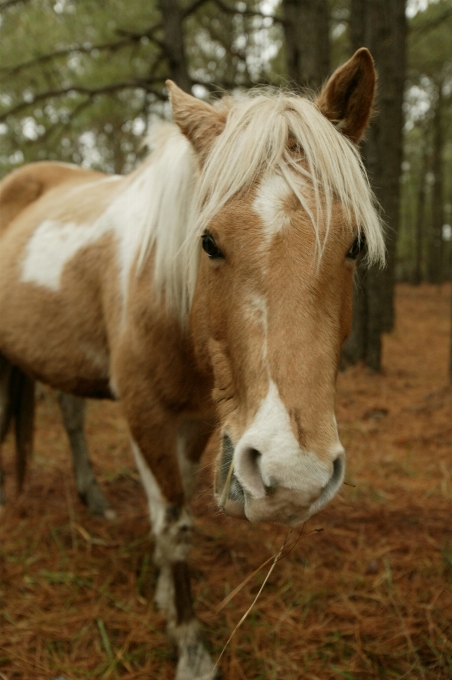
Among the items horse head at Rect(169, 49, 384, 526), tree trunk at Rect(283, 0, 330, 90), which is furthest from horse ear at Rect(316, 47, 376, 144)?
tree trunk at Rect(283, 0, 330, 90)

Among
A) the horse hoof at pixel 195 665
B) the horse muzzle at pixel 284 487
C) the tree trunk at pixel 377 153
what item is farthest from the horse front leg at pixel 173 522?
the tree trunk at pixel 377 153

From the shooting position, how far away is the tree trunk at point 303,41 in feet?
16.4

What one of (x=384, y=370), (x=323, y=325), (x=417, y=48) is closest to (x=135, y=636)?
(x=323, y=325)

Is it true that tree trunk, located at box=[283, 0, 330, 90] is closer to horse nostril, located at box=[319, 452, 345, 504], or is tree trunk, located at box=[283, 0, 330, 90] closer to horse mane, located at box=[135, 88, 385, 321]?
horse mane, located at box=[135, 88, 385, 321]

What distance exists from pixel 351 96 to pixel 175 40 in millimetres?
4687

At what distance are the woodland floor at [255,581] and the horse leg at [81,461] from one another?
0.32 ft

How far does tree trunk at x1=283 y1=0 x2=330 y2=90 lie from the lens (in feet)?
16.4

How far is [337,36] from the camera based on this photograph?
35.8ft

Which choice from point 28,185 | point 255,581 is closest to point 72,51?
point 28,185

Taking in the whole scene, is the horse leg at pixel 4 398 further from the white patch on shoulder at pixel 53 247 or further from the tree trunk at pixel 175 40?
the tree trunk at pixel 175 40

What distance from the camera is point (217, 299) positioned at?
154 centimetres

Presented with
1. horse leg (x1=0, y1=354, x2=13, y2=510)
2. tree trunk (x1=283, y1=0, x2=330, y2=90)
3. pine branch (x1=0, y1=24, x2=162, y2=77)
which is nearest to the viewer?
horse leg (x1=0, y1=354, x2=13, y2=510)

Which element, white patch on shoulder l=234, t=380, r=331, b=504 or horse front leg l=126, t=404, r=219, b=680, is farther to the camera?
horse front leg l=126, t=404, r=219, b=680

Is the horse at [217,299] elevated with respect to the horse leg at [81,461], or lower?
elevated
